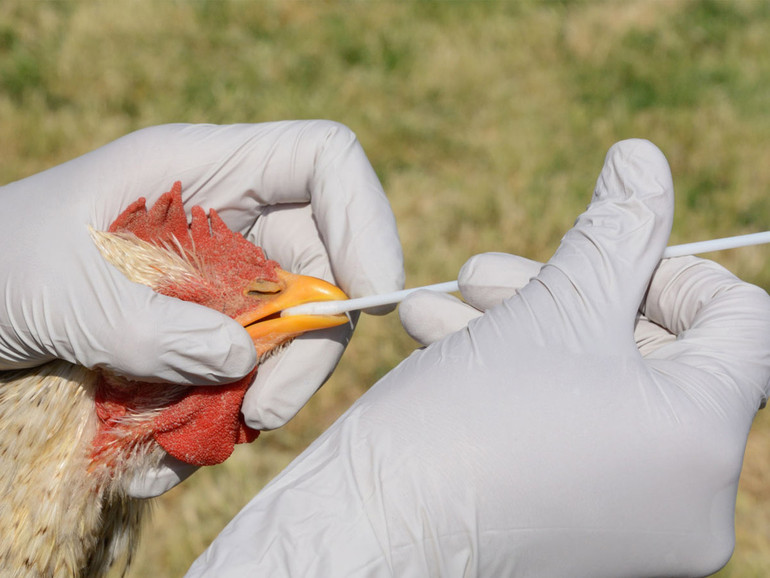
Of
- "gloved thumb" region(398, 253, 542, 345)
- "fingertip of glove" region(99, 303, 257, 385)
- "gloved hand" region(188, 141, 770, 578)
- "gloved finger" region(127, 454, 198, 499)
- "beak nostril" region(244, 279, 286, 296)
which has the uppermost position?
"beak nostril" region(244, 279, 286, 296)

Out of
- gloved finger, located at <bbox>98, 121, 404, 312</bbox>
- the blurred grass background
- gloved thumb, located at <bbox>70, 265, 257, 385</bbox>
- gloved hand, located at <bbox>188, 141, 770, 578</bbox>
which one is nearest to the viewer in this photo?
gloved hand, located at <bbox>188, 141, 770, 578</bbox>

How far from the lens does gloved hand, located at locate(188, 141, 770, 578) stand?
5.86ft

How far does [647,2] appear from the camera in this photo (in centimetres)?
610

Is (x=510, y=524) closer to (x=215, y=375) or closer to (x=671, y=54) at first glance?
(x=215, y=375)

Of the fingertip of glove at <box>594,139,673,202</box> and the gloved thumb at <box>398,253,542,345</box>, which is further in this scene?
the gloved thumb at <box>398,253,542,345</box>

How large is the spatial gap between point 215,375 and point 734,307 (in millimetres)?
1438

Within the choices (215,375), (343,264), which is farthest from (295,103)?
(215,375)

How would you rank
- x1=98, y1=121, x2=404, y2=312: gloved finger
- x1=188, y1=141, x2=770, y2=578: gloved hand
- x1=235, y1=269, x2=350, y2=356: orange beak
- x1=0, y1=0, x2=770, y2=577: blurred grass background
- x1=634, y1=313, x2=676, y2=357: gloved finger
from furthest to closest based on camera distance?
x1=0, y1=0, x2=770, y2=577: blurred grass background → x1=98, y1=121, x2=404, y2=312: gloved finger → x1=634, y1=313, x2=676, y2=357: gloved finger → x1=235, y1=269, x2=350, y2=356: orange beak → x1=188, y1=141, x2=770, y2=578: gloved hand

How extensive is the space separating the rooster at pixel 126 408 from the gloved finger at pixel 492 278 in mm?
424

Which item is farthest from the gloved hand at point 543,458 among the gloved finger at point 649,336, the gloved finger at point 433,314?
the gloved finger at point 433,314

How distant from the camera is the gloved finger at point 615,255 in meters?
1.91

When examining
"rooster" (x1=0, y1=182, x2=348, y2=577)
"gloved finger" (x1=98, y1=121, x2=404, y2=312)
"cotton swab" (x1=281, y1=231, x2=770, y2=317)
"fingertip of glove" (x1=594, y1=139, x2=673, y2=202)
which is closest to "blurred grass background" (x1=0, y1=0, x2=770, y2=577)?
"gloved finger" (x1=98, y1=121, x2=404, y2=312)

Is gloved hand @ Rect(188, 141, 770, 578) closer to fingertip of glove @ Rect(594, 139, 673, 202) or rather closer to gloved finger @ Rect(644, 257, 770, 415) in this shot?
gloved finger @ Rect(644, 257, 770, 415)

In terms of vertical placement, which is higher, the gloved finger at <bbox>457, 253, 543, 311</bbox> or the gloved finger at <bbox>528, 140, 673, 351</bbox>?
the gloved finger at <bbox>528, 140, 673, 351</bbox>
